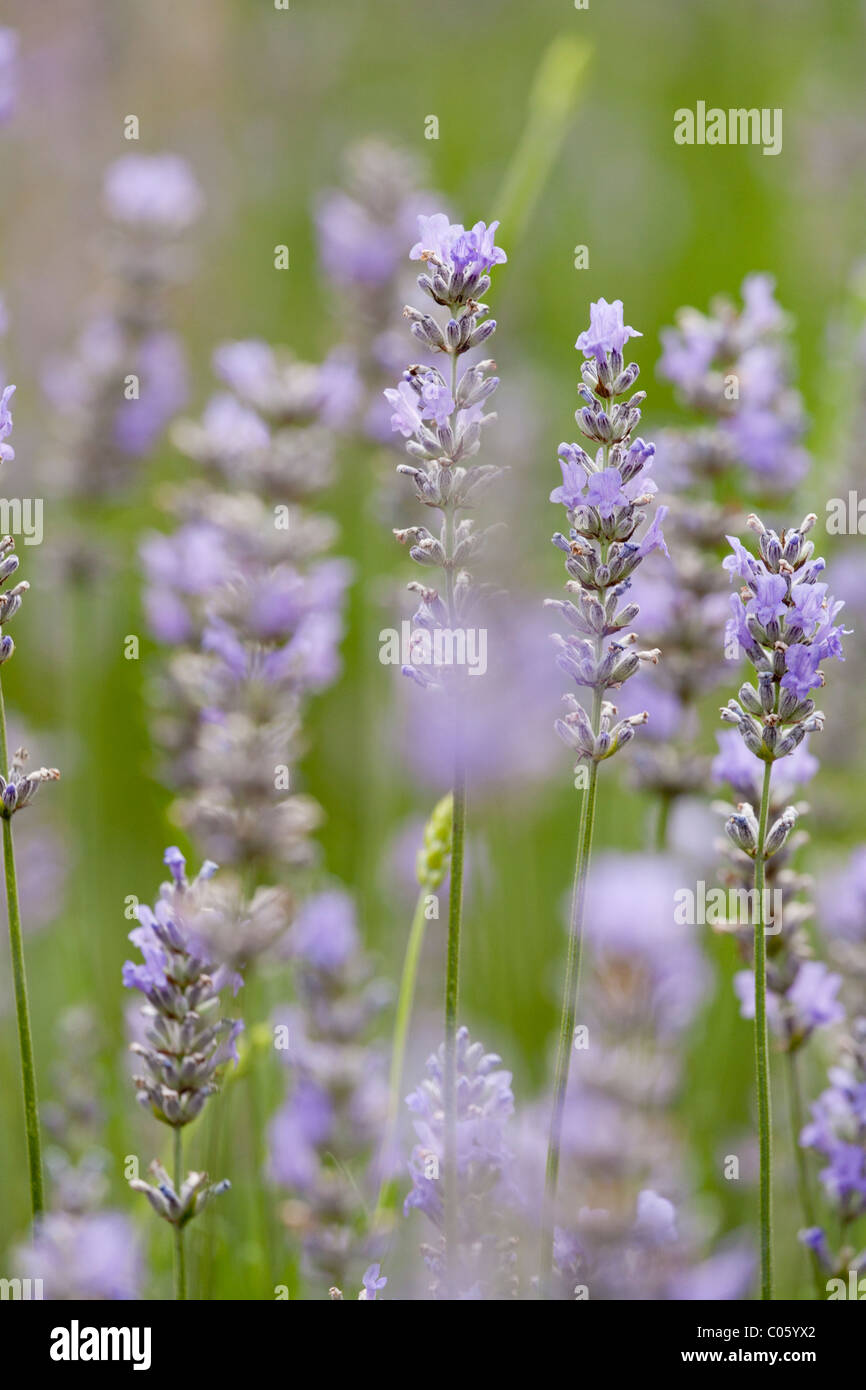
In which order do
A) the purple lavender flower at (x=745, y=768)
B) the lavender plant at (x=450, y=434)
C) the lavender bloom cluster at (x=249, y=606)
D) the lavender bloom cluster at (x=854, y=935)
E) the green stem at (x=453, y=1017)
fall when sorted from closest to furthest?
the green stem at (x=453, y=1017) → the lavender plant at (x=450, y=434) → the purple lavender flower at (x=745, y=768) → the lavender bloom cluster at (x=249, y=606) → the lavender bloom cluster at (x=854, y=935)

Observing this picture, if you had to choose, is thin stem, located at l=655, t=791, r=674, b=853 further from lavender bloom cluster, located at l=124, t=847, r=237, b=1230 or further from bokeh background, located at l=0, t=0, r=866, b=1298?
lavender bloom cluster, located at l=124, t=847, r=237, b=1230

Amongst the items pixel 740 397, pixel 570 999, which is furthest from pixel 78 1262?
pixel 740 397

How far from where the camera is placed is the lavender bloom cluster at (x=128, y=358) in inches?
128

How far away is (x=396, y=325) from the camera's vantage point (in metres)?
3.29

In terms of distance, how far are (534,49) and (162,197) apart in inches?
155

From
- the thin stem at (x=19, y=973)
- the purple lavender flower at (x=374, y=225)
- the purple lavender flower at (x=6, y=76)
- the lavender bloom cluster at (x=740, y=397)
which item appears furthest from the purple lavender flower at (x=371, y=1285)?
the purple lavender flower at (x=374, y=225)

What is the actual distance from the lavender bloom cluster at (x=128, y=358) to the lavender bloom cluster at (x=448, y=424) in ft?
5.62

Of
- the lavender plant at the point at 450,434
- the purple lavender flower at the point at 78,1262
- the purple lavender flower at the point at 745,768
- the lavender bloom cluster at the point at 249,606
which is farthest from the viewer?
the lavender bloom cluster at the point at 249,606

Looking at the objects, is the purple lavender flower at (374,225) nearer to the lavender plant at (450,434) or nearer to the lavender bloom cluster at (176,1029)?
the lavender plant at (450,434)

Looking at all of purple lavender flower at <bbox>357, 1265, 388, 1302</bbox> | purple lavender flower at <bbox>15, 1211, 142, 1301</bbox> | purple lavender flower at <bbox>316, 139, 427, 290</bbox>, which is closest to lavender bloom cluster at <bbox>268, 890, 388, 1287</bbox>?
purple lavender flower at <bbox>15, 1211, 142, 1301</bbox>

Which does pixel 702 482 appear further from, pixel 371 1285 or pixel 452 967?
pixel 371 1285

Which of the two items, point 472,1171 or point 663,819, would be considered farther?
point 663,819

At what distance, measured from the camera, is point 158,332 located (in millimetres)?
3441

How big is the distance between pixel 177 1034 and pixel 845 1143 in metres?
0.89
